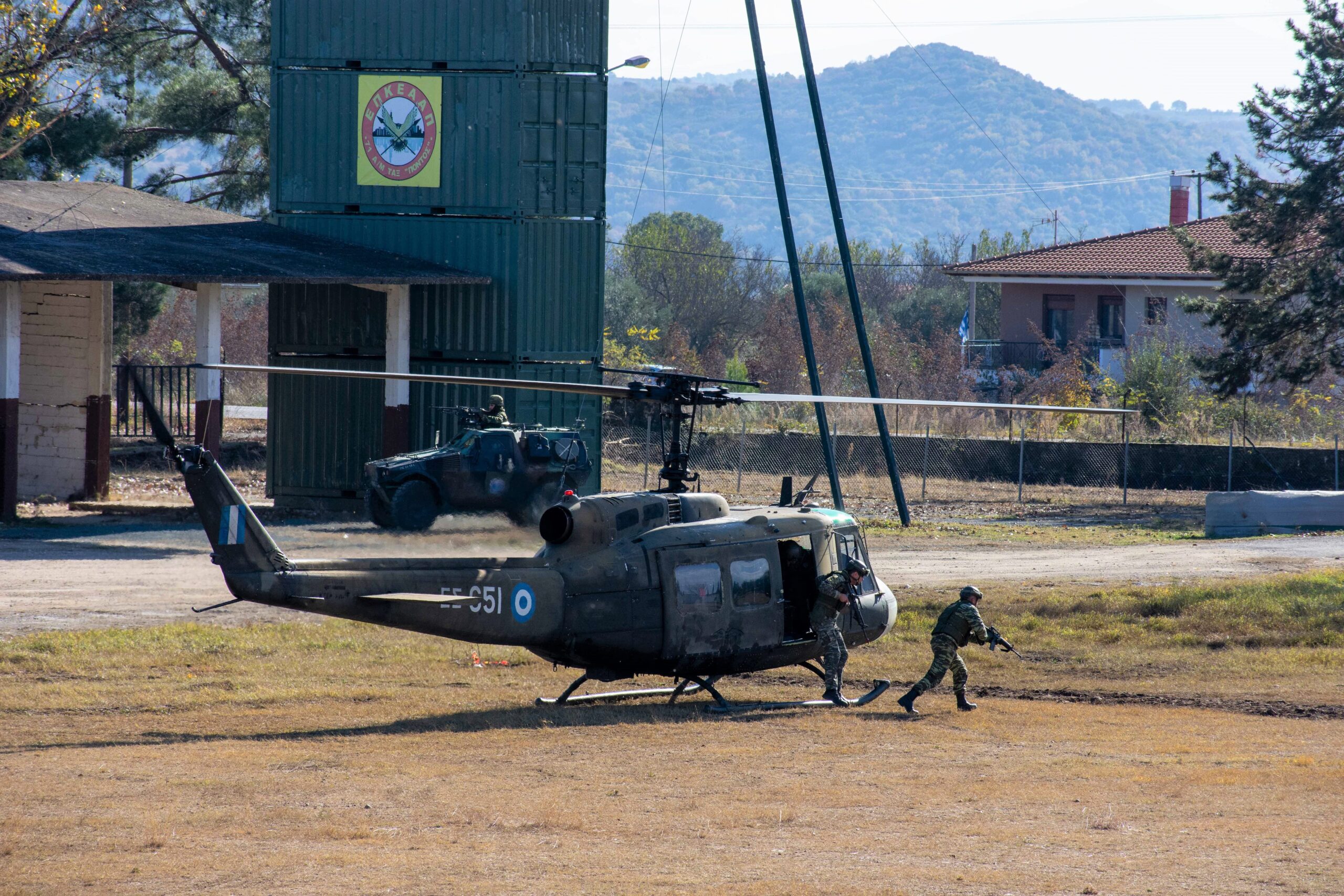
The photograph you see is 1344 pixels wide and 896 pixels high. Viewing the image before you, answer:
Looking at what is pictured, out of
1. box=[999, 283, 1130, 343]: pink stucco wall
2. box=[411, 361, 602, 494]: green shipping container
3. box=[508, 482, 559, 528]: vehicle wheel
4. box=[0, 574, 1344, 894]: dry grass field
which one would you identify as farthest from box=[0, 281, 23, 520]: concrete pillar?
box=[999, 283, 1130, 343]: pink stucco wall

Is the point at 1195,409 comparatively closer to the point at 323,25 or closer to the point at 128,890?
the point at 323,25

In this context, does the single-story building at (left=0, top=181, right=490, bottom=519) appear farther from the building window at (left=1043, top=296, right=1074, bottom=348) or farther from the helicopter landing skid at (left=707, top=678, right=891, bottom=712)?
the building window at (left=1043, top=296, right=1074, bottom=348)

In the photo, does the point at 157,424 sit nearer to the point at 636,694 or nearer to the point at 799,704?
the point at 636,694

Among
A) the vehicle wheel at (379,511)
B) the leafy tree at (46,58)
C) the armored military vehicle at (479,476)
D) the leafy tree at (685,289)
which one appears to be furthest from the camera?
the leafy tree at (685,289)

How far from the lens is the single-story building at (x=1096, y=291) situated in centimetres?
4903

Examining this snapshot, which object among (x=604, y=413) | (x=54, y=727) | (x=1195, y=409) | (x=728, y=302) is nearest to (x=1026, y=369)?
(x=1195, y=409)

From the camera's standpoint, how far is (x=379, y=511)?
72.7 feet

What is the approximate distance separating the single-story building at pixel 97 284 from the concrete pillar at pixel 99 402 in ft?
0.08

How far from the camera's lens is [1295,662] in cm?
1656

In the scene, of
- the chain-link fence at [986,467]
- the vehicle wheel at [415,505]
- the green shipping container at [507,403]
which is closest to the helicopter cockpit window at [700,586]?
the vehicle wheel at [415,505]

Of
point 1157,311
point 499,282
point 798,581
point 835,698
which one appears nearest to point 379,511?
point 499,282

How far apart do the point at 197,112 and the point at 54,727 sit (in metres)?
30.9

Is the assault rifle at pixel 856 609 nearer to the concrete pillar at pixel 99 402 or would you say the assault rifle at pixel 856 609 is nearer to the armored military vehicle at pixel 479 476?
the armored military vehicle at pixel 479 476

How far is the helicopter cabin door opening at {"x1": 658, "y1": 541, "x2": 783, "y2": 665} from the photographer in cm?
1297
